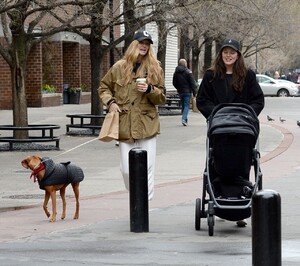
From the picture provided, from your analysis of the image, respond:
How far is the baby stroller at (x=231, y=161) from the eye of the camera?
9500 mm

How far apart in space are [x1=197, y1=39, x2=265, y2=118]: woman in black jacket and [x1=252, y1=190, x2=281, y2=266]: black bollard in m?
4.23

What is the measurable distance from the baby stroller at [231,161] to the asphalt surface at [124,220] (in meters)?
0.32

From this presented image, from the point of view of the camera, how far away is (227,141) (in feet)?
31.1

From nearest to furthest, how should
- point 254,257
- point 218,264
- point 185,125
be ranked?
1. point 254,257
2. point 218,264
3. point 185,125

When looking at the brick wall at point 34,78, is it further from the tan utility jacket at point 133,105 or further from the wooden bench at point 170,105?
the tan utility jacket at point 133,105

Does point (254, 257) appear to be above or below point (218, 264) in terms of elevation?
above

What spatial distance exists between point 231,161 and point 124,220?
209cm

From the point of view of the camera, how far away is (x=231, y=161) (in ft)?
31.3

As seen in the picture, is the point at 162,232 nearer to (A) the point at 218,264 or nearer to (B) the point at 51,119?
(A) the point at 218,264

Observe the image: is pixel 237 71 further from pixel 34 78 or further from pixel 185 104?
pixel 34 78

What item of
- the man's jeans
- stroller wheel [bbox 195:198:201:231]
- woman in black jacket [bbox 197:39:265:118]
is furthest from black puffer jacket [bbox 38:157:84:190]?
the man's jeans

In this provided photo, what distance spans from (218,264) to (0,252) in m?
2.12

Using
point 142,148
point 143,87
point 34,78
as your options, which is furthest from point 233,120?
point 34,78

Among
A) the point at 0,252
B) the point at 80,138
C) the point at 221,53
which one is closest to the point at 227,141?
the point at 221,53
